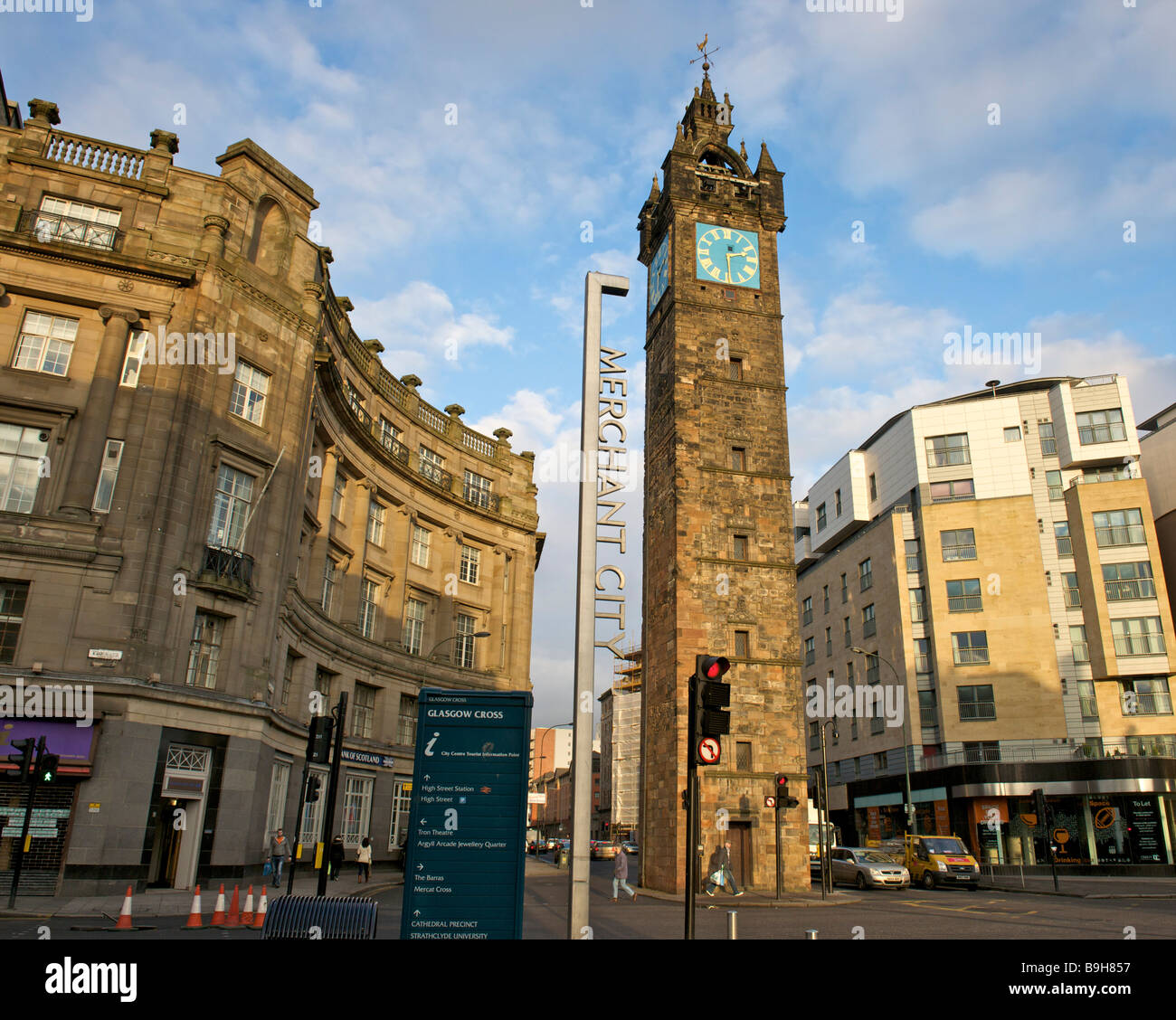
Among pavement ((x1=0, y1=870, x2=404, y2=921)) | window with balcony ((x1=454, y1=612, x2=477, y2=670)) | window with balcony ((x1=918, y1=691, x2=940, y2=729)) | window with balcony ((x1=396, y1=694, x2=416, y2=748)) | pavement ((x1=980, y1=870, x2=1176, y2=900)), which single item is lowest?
pavement ((x1=980, y1=870, x2=1176, y2=900))

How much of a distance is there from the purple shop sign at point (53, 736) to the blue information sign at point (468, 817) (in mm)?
15680

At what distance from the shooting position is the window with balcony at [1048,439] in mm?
55125

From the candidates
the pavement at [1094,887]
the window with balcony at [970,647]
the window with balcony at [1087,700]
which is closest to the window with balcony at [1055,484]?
the window with balcony at [970,647]

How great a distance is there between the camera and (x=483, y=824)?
10211 mm

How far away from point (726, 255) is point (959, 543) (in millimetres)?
27853

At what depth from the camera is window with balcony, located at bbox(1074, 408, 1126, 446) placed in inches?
2100

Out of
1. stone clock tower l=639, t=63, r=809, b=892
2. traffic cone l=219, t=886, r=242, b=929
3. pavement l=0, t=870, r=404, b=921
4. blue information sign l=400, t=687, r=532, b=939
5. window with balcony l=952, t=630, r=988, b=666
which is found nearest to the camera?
blue information sign l=400, t=687, r=532, b=939

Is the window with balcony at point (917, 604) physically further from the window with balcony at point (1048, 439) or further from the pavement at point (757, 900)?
the pavement at point (757, 900)

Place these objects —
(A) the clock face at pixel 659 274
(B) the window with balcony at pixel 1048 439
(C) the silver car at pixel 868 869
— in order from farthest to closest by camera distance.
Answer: (B) the window with balcony at pixel 1048 439
(A) the clock face at pixel 659 274
(C) the silver car at pixel 868 869

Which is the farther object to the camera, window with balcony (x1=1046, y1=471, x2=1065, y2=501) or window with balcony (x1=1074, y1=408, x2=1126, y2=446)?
window with balcony (x1=1046, y1=471, x2=1065, y2=501)

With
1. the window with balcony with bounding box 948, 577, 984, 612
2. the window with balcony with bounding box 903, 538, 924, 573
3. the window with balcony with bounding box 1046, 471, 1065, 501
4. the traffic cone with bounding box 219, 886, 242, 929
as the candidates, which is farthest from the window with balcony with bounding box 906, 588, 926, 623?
the traffic cone with bounding box 219, 886, 242, 929

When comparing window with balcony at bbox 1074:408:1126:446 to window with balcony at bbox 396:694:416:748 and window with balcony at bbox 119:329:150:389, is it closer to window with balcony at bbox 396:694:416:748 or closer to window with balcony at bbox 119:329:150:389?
window with balcony at bbox 396:694:416:748

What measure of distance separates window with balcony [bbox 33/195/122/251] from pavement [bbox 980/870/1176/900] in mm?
37590
